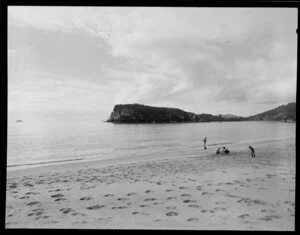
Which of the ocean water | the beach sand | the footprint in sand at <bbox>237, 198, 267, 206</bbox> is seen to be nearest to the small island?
the ocean water

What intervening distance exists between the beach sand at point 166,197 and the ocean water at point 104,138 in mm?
380

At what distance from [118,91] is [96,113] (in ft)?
1.67

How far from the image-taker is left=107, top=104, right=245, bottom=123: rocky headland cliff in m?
2.96

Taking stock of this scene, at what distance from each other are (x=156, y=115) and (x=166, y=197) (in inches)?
54.4

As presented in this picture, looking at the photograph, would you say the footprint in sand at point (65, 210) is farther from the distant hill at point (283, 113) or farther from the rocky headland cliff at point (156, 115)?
the distant hill at point (283, 113)

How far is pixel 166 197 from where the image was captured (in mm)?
2191

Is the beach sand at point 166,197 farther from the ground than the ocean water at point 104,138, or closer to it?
closer to it

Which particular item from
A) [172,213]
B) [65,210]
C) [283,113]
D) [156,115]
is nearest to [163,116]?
[156,115]

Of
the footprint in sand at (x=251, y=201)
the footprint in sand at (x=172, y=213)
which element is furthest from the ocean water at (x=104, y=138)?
the footprint in sand at (x=172, y=213)

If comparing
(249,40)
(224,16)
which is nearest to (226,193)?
(249,40)

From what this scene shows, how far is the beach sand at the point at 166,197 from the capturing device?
6.59 feet

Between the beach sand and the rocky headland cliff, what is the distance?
0.70 m

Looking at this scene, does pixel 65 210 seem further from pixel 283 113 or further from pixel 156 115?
pixel 283 113
